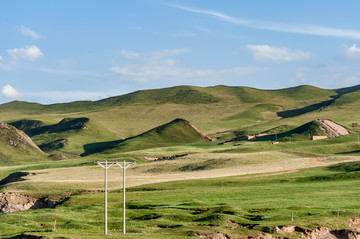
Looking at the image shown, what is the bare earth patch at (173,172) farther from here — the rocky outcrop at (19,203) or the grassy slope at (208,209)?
the rocky outcrop at (19,203)

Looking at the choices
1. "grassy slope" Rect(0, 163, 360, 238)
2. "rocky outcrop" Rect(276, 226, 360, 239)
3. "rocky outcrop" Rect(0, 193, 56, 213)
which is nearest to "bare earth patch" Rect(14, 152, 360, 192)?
→ "grassy slope" Rect(0, 163, 360, 238)

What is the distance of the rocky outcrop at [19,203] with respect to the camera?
8962cm

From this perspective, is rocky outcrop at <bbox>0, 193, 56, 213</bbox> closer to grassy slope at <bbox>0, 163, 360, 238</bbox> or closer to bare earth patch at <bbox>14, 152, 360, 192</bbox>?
grassy slope at <bbox>0, 163, 360, 238</bbox>

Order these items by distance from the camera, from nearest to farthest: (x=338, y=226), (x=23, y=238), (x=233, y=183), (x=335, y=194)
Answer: (x=23, y=238) < (x=338, y=226) < (x=335, y=194) < (x=233, y=183)

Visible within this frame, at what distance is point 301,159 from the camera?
138m

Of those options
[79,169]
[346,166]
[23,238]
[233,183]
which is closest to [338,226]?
[23,238]

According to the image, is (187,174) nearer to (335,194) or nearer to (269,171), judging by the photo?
(269,171)

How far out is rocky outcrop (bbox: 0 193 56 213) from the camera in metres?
89.6

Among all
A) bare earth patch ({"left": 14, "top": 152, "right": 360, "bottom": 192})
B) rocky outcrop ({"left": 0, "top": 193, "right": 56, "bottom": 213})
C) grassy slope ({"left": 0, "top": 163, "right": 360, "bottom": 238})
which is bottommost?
rocky outcrop ({"left": 0, "top": 193, "right": 56, "bottom": 213})

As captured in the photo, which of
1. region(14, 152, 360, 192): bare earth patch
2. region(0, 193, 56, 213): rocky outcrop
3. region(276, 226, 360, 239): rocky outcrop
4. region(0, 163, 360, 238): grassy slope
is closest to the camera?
region(276, 226, 360, 239): rocky outcrop

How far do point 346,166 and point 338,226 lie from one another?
6319cm

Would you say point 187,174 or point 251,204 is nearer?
point 251,204

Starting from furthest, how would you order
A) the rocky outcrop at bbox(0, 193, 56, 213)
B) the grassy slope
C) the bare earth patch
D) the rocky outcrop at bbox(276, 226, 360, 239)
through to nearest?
the bare earth patch
the rocky outcrop at bbox(0, 193, 56, 213)
the grassy slope
the rocky outcrop at bbox(276, 226, 360, 239)

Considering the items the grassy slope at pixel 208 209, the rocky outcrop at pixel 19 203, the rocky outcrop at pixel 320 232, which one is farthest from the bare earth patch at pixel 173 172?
the rocky outcrop at pixel 320 232
